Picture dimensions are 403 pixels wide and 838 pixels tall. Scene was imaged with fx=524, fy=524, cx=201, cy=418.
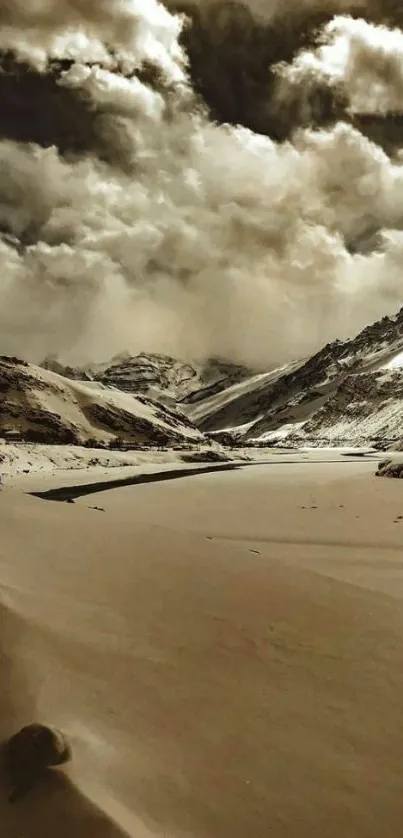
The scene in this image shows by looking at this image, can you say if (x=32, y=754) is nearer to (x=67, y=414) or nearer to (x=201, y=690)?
(x=201, y=690)

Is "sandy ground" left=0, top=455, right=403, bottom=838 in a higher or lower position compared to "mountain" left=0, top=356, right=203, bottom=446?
lower

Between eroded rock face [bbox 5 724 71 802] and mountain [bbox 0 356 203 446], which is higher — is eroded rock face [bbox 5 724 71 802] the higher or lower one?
the lower one

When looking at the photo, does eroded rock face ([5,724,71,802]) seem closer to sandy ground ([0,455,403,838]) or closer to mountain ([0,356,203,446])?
sandy ground ([0,455,403,838])

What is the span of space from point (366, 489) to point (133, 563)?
17.6m

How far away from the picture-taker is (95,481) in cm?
3067

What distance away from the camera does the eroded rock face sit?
8.40ft

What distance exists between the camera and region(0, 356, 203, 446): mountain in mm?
66125

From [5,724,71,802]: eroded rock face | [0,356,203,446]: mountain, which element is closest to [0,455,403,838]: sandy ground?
[5,724,71,802]: eroded rock face

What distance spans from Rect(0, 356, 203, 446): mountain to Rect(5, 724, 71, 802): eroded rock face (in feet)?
202

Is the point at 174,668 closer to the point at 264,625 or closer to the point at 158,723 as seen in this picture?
the point at 158,723

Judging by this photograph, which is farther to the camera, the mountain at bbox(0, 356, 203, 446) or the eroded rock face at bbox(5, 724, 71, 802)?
the mountain at bbox(0, 356, 203, 446)

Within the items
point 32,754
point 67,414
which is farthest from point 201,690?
point 67,414

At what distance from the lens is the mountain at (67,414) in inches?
2603

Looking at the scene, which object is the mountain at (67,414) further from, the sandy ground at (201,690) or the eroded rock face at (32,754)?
the eroded rock face at (32,754)
